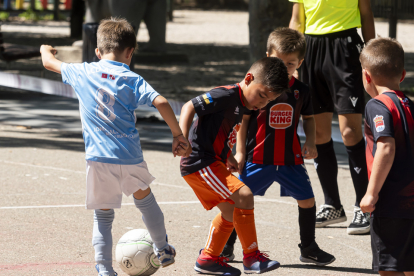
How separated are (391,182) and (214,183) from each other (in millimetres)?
1176

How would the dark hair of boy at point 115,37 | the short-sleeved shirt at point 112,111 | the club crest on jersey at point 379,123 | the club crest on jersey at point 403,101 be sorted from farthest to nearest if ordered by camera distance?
the dark hair of boy at point 115,37 → the short-sleeved shirt at point 112,111 → the club crest on jersey at point 403,101 → the club crest on jersey at point 379,123

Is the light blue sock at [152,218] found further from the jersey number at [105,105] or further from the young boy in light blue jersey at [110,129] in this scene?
the jersey number at [105,105]

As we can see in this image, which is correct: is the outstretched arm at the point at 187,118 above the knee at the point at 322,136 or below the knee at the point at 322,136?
above

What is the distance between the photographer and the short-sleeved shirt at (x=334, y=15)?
18.5 feet

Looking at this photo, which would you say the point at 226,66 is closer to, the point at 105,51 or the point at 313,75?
the point at 313,75

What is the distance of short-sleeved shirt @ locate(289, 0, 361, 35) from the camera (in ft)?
18.5

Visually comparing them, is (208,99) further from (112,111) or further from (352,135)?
(352,135)

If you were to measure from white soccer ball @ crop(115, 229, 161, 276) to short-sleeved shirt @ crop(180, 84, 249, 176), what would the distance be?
1.78 feet

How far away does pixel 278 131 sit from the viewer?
15.4 ft

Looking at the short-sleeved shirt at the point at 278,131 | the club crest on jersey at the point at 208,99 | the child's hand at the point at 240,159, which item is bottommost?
the child's hand at the point at 240,159

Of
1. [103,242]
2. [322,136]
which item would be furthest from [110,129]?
[322,136]

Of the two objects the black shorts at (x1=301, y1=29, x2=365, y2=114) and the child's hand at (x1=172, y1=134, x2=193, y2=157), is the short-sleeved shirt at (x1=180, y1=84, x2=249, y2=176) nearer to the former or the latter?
the child's hand at (x1=172, y1=134, x2=193, y2=157)

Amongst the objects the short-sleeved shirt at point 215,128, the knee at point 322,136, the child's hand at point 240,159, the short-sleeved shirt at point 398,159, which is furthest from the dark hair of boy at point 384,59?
the knee at point 322,136

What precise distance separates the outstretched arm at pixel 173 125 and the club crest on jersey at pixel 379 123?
1127 mm
